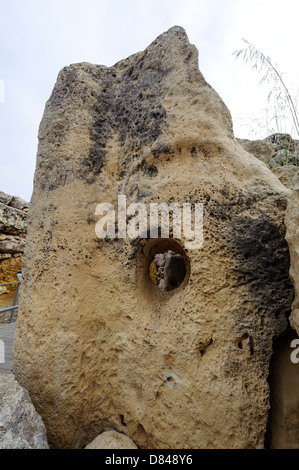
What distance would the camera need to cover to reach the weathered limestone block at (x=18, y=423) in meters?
1.12

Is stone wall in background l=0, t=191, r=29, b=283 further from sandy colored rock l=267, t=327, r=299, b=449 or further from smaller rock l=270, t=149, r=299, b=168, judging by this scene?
sandy colored rock l=267, t=327, r=299, b=449

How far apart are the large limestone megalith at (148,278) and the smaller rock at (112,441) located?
0.03m

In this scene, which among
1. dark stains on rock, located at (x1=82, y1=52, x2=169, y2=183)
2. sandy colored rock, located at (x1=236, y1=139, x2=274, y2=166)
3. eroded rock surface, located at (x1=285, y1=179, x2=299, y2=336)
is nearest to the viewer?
eroded rock surface, located at (x1=285, y1=179, x2=299, y2=336)

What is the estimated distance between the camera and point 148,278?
163cm

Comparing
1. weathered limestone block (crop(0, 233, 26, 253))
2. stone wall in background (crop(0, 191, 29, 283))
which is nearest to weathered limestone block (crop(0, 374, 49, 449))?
stone wall in background (crop(0, 191, 29, 283))

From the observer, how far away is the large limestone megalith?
1228 millimetres

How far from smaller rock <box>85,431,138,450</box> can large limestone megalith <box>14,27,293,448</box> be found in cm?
3

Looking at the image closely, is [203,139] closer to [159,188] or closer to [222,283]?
[159,188]

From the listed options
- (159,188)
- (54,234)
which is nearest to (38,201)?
(54,234)

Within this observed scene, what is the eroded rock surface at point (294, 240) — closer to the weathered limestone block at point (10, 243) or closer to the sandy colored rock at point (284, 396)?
the sandy colored rock at point (284, 396)

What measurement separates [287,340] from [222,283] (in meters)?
0.46

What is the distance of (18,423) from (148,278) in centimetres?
95

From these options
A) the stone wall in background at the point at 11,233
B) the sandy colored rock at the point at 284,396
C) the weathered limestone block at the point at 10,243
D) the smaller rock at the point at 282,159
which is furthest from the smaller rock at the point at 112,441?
the weathered limestone block at the point at 10,243

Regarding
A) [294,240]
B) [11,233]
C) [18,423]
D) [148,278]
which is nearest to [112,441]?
[18,423]
